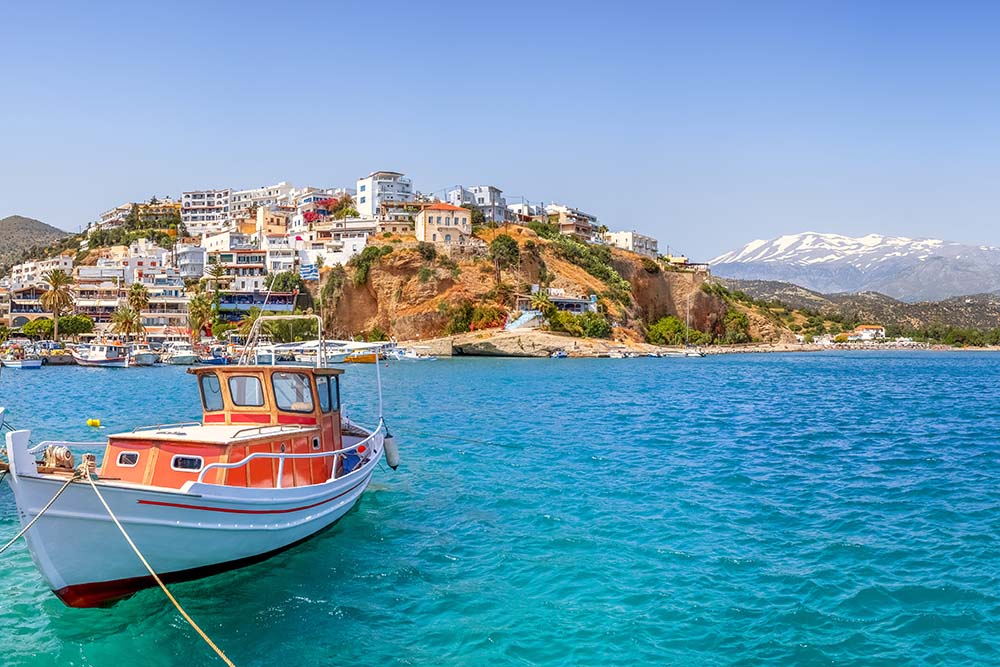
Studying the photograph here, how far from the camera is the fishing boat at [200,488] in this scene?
10.1 m

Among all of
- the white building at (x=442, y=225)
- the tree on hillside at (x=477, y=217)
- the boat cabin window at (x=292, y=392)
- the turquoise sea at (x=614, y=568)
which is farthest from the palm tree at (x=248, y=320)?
the boat cabin window at (x=292, y=392)

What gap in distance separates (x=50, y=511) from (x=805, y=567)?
39.1 feet

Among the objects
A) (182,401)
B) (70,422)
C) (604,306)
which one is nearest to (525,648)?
(70,422)

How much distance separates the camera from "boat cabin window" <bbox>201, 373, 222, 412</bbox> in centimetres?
1502

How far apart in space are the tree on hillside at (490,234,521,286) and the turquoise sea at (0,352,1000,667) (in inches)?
2897

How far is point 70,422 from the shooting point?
3048 centimetres

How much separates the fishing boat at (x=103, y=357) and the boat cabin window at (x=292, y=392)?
68.4m

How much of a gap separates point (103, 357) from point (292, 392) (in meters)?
70.1

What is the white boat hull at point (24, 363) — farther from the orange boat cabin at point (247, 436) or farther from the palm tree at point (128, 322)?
the orange boat cabin at point (247, 436)

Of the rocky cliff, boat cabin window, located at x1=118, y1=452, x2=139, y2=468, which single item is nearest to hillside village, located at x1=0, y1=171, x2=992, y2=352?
the rocky cliff

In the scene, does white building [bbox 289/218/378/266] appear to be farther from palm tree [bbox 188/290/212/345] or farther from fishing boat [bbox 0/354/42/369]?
fishing boat [bbox 0/354/42/369]

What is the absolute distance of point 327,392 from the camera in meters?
15.9

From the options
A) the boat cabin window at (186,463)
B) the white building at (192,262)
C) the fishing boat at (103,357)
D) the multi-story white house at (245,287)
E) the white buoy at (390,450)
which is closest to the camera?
the boat cabin window at (186,463)

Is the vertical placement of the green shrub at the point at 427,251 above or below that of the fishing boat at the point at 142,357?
above
